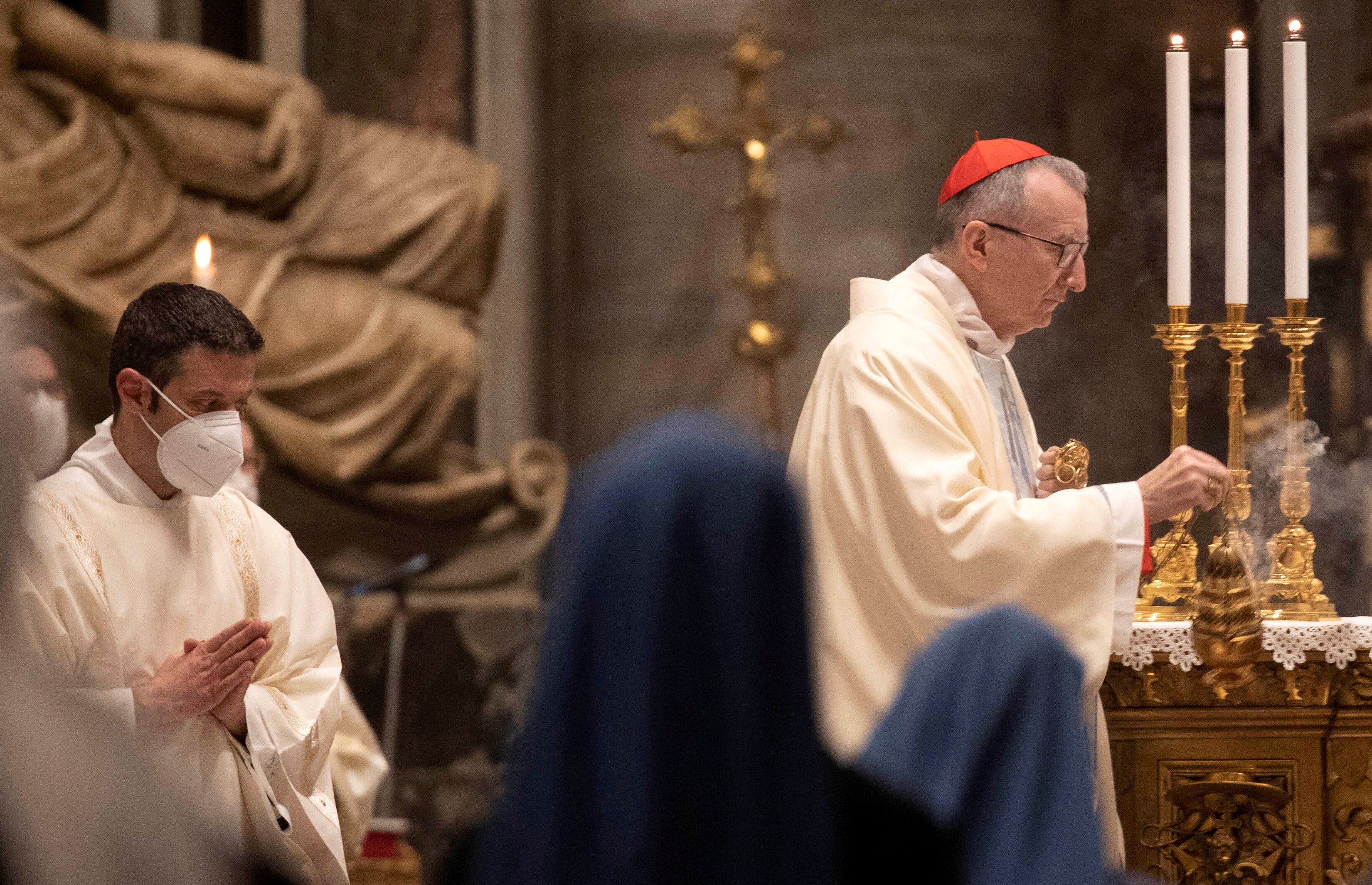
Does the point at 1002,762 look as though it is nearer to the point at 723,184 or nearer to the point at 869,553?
the point at 869,553

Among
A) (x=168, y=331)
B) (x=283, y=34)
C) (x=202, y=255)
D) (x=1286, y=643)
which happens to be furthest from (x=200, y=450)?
(x=283, y=34)

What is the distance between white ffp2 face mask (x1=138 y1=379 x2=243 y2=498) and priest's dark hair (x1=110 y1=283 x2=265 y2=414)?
1.6 inches

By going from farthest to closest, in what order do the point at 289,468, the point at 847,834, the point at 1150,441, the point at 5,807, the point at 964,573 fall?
the point at 289,468
the point at 1150,441
the point at 964,573
the point at 847,834
the point at 5,807

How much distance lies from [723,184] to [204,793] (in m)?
4.38

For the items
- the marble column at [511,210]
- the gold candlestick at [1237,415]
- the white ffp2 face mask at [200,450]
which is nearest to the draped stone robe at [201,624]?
the white ffp2 face mask at [200,450]

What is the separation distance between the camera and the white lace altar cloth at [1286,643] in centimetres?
326

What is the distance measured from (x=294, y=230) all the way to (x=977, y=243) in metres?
3.83

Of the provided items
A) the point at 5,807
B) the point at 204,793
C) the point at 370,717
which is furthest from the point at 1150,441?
the point at 5,807

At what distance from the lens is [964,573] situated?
2.89 meters

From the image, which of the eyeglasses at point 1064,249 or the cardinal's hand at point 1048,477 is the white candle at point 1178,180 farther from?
the cardinal's hand at point 1048,477

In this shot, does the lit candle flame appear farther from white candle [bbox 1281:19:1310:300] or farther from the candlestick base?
white candle [bbox 1281:19:1310:300]

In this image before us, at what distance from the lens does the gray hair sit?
3303 millimetres

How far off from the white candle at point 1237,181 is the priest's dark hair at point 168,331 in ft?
7.05

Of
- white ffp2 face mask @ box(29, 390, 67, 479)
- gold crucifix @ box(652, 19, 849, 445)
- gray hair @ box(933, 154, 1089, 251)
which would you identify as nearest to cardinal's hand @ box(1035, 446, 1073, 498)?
gray hair @ box(933, 154, 1089, 251)
